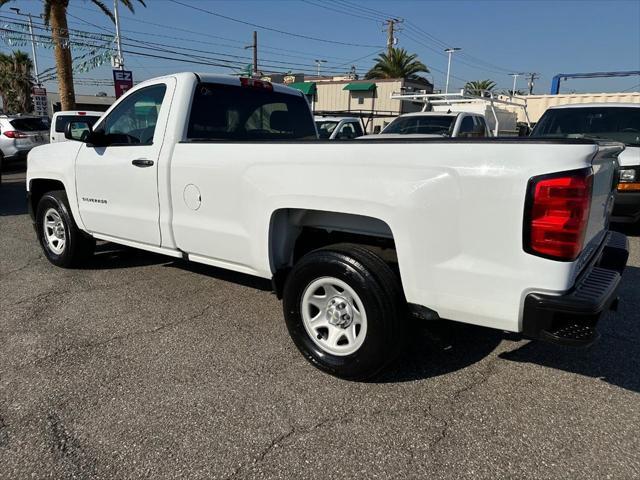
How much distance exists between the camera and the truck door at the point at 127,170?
3867 mm

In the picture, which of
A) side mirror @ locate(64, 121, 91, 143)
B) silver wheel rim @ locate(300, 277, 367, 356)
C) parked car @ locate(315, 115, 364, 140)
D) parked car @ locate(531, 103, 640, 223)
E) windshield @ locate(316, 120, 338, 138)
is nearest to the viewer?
silver wheel rim @ locate(300, 277, 367, 356)

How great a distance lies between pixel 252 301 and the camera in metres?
4.24

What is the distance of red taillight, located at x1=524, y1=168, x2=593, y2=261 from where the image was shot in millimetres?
2100

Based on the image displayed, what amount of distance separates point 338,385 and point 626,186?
5353 mm

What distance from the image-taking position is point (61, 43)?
56.3ft

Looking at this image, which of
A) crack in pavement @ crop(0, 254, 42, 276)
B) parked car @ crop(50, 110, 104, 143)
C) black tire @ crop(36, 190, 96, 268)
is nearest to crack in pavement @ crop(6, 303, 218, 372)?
black tire @ crop(36, 190, 96, 268)

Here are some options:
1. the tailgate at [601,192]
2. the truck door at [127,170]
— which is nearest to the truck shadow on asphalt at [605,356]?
the tailgate at [601,192]

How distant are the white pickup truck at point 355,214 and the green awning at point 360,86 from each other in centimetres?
3109

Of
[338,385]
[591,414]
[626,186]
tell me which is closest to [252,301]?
[338,385]

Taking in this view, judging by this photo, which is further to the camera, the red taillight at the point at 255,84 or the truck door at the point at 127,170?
the red taillight at the point at 255,84

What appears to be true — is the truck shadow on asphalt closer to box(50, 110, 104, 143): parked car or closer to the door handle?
the door handle

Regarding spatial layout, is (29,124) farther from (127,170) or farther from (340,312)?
(340,312)

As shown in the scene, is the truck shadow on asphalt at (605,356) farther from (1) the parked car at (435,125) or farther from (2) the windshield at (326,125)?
(2) the windshield at (326,125)

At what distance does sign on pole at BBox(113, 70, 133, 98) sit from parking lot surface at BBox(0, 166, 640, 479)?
1365 centimetres
